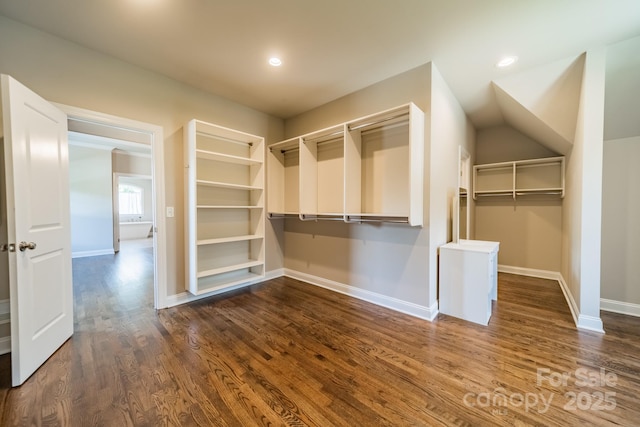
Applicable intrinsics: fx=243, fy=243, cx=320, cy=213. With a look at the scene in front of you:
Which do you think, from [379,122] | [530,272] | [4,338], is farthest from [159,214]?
[530,272]

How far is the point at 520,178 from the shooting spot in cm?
433

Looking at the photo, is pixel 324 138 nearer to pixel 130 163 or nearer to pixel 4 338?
pixel 4 338

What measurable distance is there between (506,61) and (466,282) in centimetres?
242

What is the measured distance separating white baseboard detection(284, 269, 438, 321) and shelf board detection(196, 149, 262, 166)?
195 cm

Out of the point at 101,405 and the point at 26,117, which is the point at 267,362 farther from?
the point at 26,117

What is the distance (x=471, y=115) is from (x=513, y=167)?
121 cm

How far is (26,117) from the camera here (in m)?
1.82

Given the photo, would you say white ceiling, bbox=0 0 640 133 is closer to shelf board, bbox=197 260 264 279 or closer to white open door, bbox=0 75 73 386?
white open door, bbox=0 75 73 386

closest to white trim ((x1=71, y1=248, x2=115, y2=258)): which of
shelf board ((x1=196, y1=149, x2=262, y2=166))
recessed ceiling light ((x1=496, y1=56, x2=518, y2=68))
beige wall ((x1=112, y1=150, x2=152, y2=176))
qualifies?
beige wall ((x1=112, y1=150, x2=152, y2=176))

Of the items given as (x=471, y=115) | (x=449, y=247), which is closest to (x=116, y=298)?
(x=449, y=247)

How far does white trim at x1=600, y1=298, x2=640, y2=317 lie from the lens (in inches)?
107

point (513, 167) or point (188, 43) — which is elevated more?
point (188, 43)

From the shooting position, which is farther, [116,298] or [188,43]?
[116,298]

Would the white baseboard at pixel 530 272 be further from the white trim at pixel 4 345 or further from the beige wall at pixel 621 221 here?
the white trim at pixel 4 345
